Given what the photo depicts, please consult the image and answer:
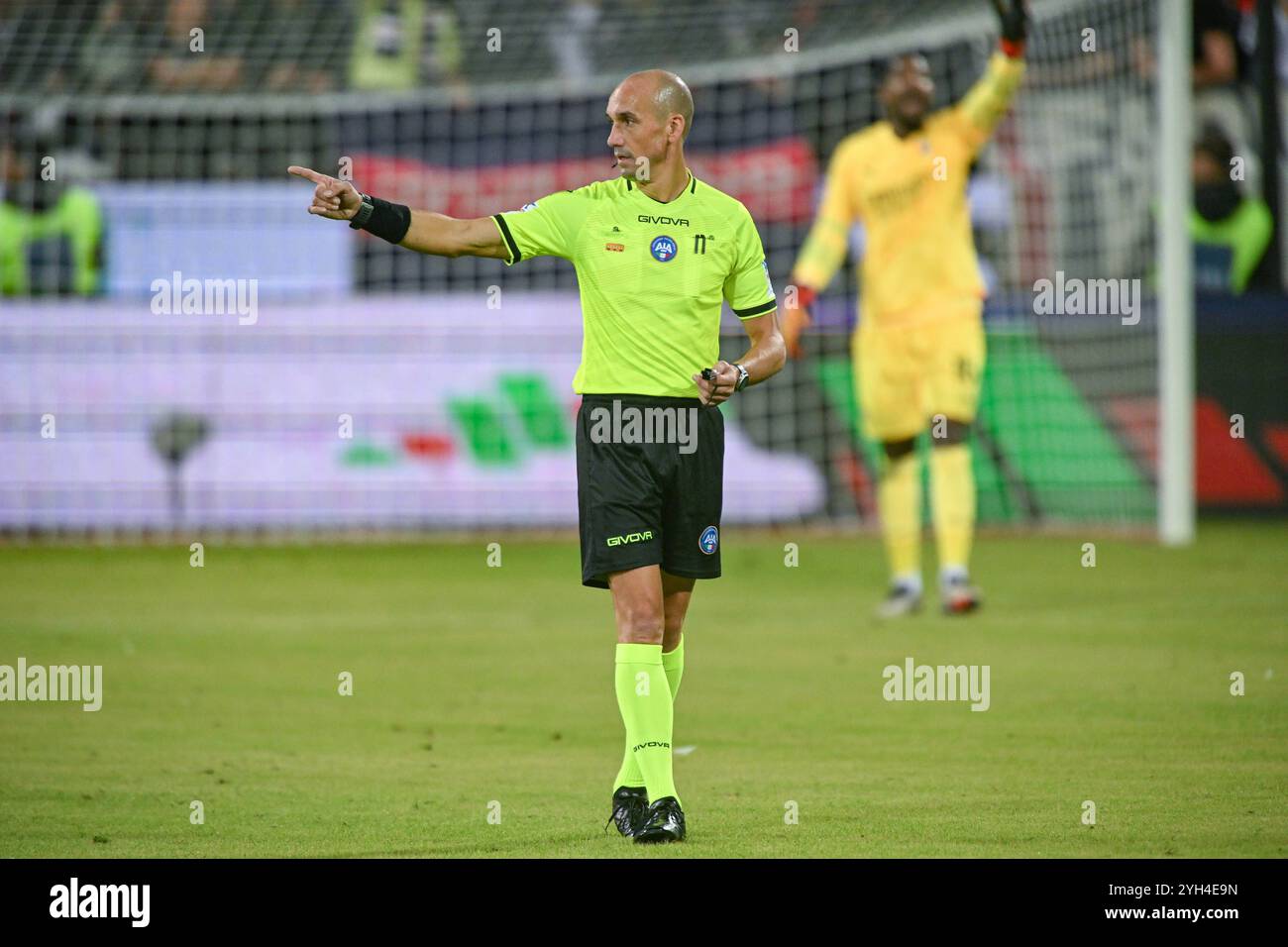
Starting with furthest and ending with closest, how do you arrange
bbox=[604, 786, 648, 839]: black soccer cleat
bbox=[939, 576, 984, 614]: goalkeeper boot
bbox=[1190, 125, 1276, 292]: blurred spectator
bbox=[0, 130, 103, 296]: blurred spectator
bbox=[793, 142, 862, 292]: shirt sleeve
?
bbox=[1190, 125, 1276, 292]: blurred spectator
bbox=[0, 130, 103, 296]: blurred spectator
bbox=[793, 142, 862, 292]: shirt sleeve
bbox=[939, 576, 984, 614]: goalkeeper boot
bbox=[604, 786, 648, 839]: black soccer cleat

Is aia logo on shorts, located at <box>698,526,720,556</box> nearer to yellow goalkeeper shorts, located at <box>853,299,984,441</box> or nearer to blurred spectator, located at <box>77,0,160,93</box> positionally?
yellow goalkeeper shorts, located at <box>853,299,984,441</box>

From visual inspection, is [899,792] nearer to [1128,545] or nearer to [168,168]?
[1128,545]

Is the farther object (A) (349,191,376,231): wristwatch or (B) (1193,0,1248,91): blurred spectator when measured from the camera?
(B) (1193,0,1248,91): blurred spectator

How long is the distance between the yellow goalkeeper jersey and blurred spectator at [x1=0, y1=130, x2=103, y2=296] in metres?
7.71

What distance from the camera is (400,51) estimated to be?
18.7 meters

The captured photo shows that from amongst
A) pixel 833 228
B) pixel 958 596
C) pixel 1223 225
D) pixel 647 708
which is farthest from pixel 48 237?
pixel 647 708

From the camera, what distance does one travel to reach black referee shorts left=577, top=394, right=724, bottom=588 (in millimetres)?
5859

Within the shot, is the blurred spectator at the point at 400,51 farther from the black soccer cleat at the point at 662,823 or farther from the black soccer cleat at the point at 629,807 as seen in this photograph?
the black soccer cleat at the point at 662,823

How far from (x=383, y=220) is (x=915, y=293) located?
6827 millimetres

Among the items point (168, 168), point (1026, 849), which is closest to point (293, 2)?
point (168, 168)

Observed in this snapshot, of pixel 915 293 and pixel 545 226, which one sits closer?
pixel 545 226

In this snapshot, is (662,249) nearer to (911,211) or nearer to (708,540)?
(708,540)

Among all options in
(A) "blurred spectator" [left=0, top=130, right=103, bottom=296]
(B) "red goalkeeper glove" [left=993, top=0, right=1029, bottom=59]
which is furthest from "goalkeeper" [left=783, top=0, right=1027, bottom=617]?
(A) "blurred spectator" [left=0, top=130, right=103, bottom=296]

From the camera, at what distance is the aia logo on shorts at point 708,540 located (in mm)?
5996
